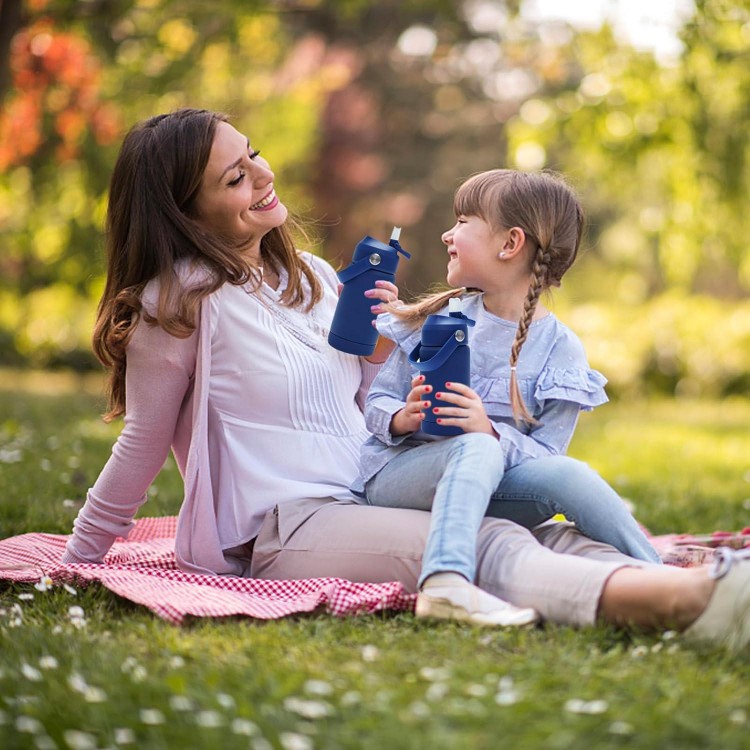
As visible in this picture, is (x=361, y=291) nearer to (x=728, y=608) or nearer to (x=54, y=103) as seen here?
(x=728, y=608)

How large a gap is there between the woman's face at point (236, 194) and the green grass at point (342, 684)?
1.18 metres

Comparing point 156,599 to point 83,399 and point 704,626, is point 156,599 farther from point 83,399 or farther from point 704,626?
point 83,399

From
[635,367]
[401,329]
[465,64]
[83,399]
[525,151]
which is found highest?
[465,64]

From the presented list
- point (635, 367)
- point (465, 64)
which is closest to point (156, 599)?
point (635, 367)

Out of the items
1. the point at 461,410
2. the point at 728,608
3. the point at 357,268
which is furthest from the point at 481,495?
the point at 357,268

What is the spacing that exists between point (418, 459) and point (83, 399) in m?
7.29

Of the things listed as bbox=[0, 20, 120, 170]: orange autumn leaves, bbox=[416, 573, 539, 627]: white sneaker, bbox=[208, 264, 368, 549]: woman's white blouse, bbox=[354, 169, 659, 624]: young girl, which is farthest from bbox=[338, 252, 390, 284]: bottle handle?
bbox=[0, 20, 120, 170]: orange autumn leaves

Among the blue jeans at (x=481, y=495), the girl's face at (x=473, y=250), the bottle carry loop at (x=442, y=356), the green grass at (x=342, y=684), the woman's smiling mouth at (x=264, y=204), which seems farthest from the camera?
the woman's smiling mouth at (x=264, y=204)

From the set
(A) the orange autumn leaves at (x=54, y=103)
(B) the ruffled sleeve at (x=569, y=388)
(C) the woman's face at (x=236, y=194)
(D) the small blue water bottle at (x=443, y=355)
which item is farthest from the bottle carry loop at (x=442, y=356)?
(A) the orange autumn leaves at (x=54, y=103)

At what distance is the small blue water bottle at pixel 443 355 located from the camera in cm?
286

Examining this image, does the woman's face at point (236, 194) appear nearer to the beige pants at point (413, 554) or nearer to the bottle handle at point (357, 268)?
the bottle handle at point (357, 268)

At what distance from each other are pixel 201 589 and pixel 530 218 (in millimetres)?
1364

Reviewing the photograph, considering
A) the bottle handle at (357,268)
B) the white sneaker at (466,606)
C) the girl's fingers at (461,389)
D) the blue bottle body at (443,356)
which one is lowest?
the white sneaker at (466,606)

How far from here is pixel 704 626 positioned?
2432 millimetres
